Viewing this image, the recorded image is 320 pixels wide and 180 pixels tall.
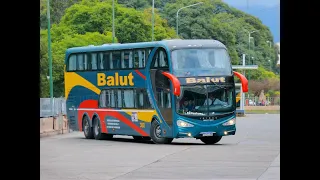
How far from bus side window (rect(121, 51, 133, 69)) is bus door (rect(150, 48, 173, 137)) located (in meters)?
1.49

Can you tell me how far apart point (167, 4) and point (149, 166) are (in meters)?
86.8

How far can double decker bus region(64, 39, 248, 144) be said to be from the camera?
29438 millimetres

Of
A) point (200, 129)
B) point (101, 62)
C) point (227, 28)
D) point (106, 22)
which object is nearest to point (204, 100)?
point (200, 129)

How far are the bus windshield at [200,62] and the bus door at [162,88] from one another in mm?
405

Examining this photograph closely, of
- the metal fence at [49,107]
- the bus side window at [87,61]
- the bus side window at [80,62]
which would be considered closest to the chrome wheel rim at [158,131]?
the bus side window at [87,61]

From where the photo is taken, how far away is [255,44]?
13800 cm

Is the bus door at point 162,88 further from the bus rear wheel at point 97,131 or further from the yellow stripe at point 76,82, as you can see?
the bus rear wheel at point 97,131

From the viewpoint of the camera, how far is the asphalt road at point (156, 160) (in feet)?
61.3

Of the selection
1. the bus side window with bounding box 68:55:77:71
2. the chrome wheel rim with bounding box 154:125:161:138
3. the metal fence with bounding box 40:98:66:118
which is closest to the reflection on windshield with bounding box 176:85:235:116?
the chrome wheel rim with bounding box 154:125:161:138

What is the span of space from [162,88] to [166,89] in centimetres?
28

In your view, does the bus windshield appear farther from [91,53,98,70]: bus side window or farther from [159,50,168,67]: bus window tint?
[91,53,98,70]: bus side window

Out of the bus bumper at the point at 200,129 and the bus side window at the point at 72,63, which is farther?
the bus side window at the point at 72,63
